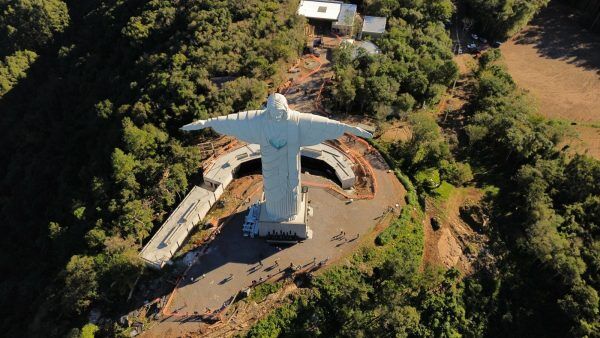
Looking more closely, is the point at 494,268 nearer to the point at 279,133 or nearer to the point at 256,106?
the point at 279,133

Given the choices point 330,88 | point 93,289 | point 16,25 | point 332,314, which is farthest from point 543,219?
point 16,25

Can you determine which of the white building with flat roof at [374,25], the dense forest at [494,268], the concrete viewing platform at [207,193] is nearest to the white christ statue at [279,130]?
the concrete viewing platform at [207,193]

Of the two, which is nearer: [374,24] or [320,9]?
[374,24]

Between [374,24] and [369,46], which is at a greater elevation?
[374,24]

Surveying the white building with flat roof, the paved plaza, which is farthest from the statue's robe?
the white building with flat roof

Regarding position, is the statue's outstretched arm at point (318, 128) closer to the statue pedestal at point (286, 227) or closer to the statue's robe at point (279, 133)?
the statue's robe at point (279, 133)

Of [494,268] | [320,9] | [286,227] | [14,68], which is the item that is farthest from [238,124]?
[14,68]

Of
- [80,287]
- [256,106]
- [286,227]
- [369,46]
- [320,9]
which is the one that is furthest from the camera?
[320,9]
